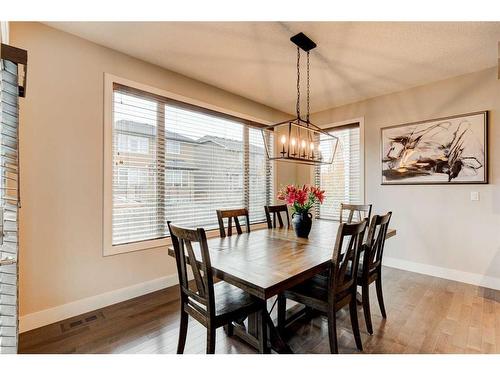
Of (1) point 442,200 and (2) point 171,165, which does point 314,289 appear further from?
(1) point 442,200

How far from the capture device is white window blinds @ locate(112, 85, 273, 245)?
2693 mm

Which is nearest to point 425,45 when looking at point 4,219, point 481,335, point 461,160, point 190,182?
point 461,160

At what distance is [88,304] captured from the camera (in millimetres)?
2396

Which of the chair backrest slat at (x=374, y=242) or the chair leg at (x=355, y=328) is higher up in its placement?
the chair backrest slat at (x=374, y=242)

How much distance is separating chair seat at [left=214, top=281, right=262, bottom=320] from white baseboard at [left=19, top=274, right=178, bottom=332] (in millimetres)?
1366

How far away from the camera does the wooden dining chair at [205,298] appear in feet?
4.79

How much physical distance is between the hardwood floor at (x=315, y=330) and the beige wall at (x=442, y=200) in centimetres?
61

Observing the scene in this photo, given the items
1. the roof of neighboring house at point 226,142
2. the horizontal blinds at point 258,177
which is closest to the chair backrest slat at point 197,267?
the roof of neighboring house at point 226,142

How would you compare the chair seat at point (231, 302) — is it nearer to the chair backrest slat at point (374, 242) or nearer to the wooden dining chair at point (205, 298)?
the wooden dining chair at point (205, 298)

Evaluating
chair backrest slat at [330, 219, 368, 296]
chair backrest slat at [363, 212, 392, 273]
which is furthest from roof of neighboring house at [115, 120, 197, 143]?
chair backrest slat at [363, 212, 392, 273]

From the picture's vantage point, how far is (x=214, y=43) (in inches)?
97.1

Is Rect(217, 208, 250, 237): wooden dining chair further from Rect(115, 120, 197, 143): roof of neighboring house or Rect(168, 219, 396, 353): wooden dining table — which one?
Rect(115, 120, 197, 143): roof of neighboring house

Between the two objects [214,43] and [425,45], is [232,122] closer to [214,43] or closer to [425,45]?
[214,43]
